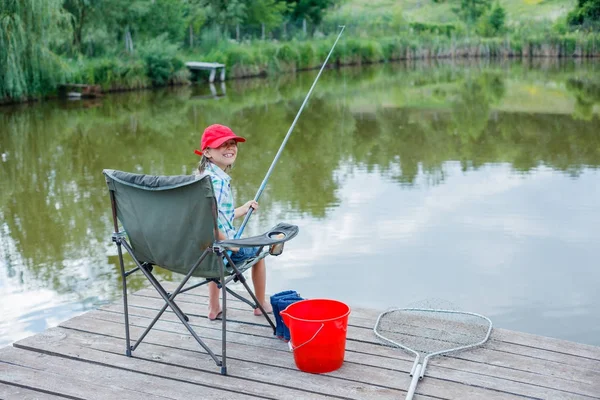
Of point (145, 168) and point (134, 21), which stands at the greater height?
point (134, 21)

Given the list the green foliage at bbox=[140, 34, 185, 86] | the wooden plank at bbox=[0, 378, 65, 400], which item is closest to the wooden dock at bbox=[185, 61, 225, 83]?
the green foliage at bbox=[140, 34, 185, 86]

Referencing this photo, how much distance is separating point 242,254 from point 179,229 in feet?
1.38

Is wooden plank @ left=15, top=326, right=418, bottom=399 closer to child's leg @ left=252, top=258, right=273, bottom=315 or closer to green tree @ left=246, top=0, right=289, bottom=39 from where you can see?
child's leg @ left=252, top=258, right=273, bottom=315

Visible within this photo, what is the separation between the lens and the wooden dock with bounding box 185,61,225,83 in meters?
22.6

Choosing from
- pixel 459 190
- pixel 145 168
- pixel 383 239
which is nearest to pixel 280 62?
pixel 145 168

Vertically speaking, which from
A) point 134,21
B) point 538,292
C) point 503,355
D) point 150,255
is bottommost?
point 538,292

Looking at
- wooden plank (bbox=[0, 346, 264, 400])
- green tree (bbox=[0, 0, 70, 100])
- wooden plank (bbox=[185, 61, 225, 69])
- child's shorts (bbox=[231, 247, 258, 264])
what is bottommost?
wooden plank (bbox=[0, 346, 264, 400])

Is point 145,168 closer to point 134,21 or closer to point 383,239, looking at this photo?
point 383,239

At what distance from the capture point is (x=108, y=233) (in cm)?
661

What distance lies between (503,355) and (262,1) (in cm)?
2757

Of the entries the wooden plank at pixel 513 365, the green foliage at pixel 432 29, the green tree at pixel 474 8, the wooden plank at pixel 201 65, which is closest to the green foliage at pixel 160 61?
the wooden plank at pixel 201 65

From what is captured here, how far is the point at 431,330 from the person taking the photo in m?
3.42

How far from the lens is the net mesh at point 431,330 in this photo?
3.22 meters

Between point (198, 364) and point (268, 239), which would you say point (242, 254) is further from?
point (198, 364)
